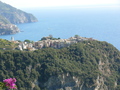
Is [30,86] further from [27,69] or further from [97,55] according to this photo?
[97,55]

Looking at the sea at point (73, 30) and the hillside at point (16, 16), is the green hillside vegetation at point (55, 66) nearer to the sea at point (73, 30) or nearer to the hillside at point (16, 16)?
the sea at point (73, 30)

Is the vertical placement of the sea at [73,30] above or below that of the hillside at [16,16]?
below

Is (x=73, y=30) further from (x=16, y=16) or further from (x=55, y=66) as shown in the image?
(x=55, y=66)

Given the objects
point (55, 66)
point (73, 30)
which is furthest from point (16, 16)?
point (55, 66)

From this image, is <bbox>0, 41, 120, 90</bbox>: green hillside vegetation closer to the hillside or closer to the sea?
the sea

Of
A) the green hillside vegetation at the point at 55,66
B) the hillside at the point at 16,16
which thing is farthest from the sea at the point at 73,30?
the green hillside vegetation at the point at 55,66

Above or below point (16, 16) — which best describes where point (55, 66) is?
above

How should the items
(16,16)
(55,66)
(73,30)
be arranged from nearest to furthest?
(55,66) < (73,30) < (16,16)

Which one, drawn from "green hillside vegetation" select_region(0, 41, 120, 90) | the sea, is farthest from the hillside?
"green hillside vegetation" select_region(0, 41, 120, 90)

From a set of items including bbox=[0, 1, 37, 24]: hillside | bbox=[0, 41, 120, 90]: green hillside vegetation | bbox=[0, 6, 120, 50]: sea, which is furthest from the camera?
bbox=[0, 1, 37, 24]: hillside
